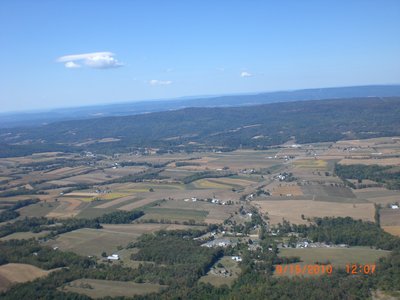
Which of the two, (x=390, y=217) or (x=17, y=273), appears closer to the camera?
(x=17, y=273)

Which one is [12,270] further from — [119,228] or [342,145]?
[342,145]

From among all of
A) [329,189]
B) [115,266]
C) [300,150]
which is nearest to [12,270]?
[115,266]

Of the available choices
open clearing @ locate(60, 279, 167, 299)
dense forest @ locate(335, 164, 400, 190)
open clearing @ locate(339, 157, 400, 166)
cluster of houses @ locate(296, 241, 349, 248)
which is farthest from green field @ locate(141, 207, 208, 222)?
open clearing @ locate(339, 157, 400, 166)

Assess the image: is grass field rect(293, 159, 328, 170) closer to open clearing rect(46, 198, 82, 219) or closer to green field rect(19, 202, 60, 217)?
open clearing rect(46, 198, 82, 219)

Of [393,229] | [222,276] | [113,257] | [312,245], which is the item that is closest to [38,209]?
[113,257]

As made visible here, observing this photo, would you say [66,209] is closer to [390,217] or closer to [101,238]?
[101,238]
